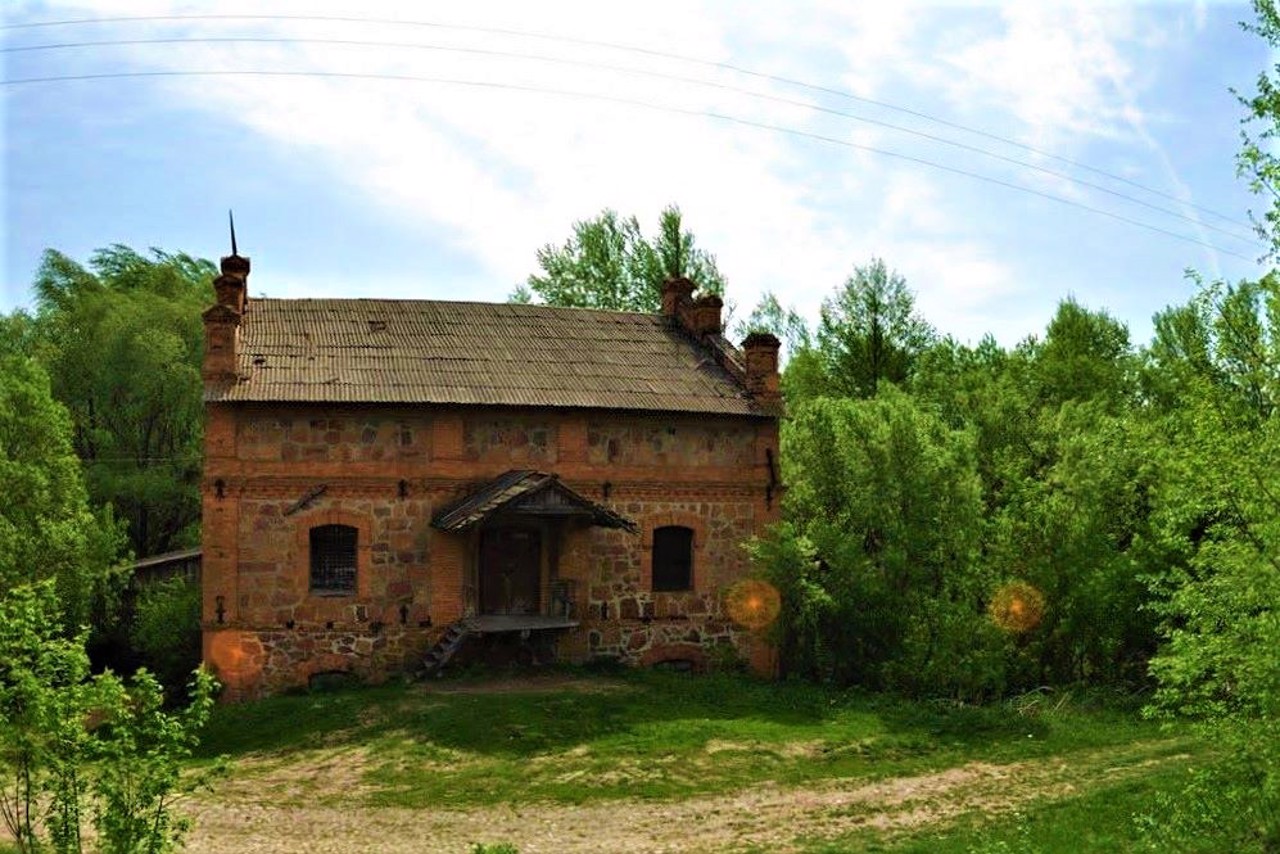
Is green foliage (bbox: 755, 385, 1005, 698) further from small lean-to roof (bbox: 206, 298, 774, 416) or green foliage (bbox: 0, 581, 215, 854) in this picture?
green foliage (bbox: 0, 581, 215, 854)

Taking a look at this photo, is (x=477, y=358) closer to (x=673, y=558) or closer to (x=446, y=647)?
(x=673, y=558)

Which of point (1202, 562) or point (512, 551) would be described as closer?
point (1202, 562)

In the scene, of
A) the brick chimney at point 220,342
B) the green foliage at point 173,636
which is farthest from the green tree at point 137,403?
the brick chimney at point 220,342

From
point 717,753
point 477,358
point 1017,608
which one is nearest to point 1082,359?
point 1017,608

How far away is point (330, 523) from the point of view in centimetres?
2402

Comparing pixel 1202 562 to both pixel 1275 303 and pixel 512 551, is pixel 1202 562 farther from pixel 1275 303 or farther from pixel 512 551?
pixel 512 551

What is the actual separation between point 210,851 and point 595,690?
927 centimetres

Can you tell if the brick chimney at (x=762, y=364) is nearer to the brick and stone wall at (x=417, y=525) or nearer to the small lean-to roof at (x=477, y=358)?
the small lean-to roof at (x=477, y=358)

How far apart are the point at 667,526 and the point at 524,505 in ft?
12.4

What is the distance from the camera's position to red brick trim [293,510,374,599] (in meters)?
23.8

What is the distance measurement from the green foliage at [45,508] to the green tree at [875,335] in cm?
2411

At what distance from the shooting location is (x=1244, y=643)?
1153cm

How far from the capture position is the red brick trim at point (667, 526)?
1011 inches

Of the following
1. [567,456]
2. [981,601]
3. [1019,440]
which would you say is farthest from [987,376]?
[567,456]
